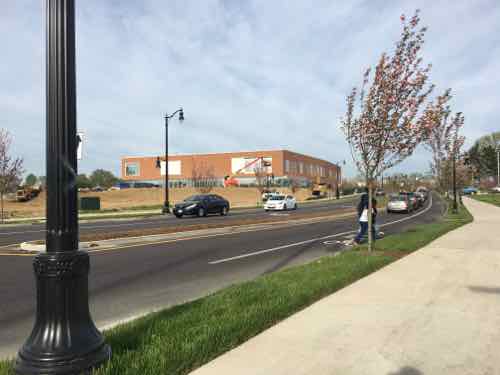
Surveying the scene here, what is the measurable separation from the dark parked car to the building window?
9919 cm

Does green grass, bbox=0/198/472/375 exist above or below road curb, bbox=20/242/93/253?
above

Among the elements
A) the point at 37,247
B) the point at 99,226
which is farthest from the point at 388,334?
the point at 99,226

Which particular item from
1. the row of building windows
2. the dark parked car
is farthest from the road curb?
the row of building windows

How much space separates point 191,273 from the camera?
7652 millimetres

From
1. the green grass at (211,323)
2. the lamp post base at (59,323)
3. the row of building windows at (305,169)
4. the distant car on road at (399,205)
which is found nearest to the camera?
the lamp post base at (59,323)

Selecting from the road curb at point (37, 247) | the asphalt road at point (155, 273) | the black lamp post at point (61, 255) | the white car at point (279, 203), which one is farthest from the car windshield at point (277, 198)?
the black lamp post at point (61, 255)

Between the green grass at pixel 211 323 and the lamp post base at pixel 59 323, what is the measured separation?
0.27 m

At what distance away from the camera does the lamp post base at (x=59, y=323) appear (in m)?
2.66

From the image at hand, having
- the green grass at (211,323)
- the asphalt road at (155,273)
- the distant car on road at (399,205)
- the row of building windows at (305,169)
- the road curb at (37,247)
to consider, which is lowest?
the asphalt road at (155,273)

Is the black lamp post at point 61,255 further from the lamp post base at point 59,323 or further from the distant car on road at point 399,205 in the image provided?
the distant car on road at point 399,205

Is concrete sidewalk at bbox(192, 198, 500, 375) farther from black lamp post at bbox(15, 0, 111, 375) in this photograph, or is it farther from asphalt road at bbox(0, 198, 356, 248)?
asphalt road at bbox(0, 198, 356, 248)

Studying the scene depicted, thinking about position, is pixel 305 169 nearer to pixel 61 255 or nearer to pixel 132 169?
pixel 132 169

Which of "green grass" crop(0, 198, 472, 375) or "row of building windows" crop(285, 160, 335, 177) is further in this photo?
"row of building windows" crop(285, 160, 335, 177)

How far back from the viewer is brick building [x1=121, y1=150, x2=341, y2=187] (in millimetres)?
101000
